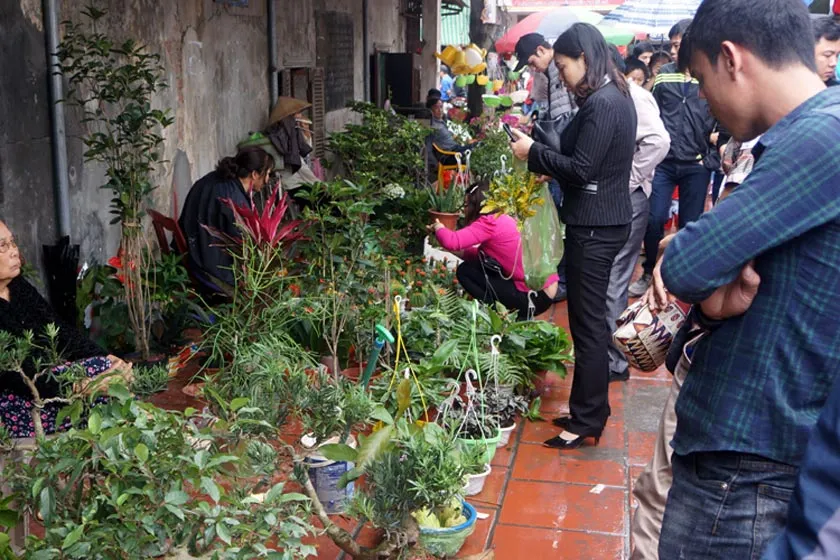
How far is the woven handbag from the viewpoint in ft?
8.43

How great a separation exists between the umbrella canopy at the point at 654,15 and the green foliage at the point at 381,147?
3.97 m

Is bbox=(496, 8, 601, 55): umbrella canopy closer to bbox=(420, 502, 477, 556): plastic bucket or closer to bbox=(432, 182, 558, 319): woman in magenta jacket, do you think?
bbox=(432, 182, 558, 319): woman in magenta jacket

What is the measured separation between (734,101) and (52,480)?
1906 millimetres

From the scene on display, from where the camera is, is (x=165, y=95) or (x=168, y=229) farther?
(x=165, y=95)

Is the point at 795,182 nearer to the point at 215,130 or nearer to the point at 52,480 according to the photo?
the point at 52,480

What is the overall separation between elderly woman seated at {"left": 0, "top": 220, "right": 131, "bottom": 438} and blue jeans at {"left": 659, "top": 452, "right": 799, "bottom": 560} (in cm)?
215

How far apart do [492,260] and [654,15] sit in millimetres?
7975

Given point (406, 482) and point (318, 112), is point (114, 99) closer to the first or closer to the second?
point (406, 482)

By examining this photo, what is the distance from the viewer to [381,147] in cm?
994

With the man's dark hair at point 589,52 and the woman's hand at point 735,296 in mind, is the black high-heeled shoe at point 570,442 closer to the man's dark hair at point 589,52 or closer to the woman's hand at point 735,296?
the man's dark hair at point 589,52

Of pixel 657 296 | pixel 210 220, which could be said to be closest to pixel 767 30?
pixel 657 296

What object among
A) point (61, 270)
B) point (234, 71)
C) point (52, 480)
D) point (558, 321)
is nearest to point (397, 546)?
point (52, 480)

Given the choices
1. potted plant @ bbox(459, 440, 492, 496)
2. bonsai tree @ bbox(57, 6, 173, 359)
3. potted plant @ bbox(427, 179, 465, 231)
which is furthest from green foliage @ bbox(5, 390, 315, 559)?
potted plant @ bbox(427, 179, 465, 231)

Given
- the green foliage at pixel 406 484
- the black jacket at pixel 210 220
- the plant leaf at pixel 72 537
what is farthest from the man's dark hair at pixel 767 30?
the black jacket at pixel 210 220
